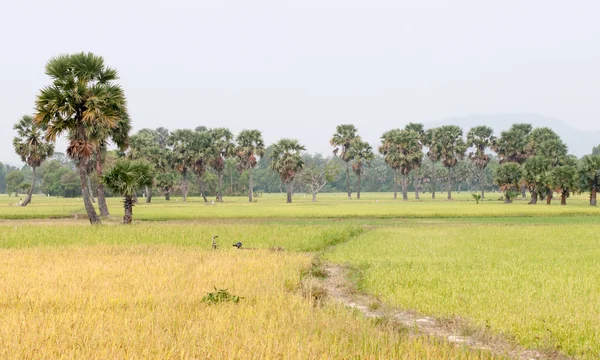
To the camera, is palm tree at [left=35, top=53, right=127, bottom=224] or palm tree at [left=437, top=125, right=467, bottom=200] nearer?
palm tree at [left=35, top=53, right=127, bottom=224]

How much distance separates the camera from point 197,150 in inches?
3735

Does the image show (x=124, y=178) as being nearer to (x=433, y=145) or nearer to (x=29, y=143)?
(x=29, y=143)

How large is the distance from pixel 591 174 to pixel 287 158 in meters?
51.8

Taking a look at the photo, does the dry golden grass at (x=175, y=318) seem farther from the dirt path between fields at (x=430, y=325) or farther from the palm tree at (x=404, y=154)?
the palm tree at (x=404, y=154)

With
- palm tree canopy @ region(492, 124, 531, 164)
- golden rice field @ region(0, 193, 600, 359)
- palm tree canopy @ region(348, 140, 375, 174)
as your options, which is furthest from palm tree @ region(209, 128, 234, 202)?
golden rice field @ region(0, 193, 600, 359)

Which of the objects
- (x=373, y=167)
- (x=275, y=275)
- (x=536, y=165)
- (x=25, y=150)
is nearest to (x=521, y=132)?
(x=536, y=165)

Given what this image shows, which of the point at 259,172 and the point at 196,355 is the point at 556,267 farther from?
the point at 259,172

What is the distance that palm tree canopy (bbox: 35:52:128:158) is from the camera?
3303cm

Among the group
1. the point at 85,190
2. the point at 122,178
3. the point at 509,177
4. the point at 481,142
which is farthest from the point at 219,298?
the point at 481,142

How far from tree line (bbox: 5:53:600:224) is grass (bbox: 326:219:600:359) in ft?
67.8

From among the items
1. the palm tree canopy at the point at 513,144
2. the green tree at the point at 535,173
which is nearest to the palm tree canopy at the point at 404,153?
the palm tree canopy at the point at 513,144

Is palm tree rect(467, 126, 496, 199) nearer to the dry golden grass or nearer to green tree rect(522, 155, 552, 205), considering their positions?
green tree rect(522, 155, 552, 205)

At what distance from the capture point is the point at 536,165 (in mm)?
80438

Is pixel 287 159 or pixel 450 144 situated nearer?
pixel 287 159
